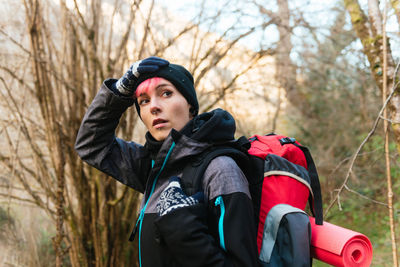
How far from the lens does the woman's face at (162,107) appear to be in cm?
146

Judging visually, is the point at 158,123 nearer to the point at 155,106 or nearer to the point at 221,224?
the point at 155,106

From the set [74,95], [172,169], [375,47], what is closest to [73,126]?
[74,95]

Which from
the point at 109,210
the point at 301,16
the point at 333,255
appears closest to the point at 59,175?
the point at 109,210

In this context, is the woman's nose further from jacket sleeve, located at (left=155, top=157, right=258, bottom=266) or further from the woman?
jacket sleeve, located at (left=155, top=157, right=258, bottom=266)

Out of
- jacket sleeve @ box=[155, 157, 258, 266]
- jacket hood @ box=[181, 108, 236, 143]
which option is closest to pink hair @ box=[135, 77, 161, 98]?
jacket hood @ box=[181, 108, 236, 143]

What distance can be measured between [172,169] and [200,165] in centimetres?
15

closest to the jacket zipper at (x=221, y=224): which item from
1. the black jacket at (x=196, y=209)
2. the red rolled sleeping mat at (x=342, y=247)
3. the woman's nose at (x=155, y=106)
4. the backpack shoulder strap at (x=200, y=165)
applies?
the black jacket at (x=196, y=209)

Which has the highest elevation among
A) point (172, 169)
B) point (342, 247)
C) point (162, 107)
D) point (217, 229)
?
point (162, 107)

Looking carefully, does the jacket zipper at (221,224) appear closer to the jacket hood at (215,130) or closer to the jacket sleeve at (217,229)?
the jacket sleeve at (217,229)

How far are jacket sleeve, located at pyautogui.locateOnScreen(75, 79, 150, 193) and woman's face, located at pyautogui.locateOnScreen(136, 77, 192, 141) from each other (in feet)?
0.52

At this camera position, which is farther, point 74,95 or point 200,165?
point 74,95

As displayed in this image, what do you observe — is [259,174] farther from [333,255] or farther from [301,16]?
[301,16]

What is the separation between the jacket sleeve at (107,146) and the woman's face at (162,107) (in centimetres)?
16

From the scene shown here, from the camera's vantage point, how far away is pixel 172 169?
53.3 inches
